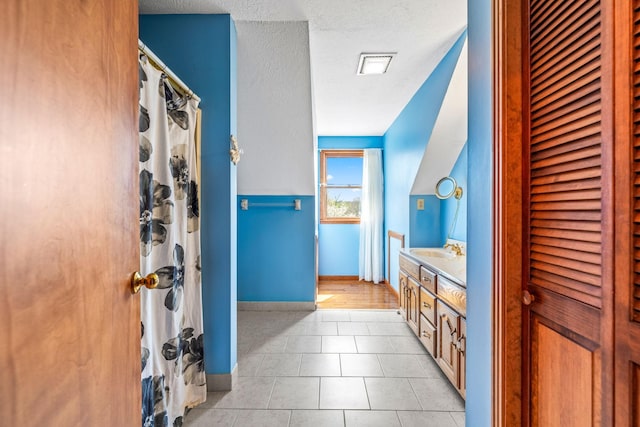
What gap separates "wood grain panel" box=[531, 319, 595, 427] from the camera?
75 cm

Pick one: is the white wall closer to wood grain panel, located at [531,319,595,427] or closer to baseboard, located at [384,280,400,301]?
baseboard, located at [384,280,400,301]

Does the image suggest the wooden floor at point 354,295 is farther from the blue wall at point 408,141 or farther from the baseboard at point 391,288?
the blue wall at point 408,141

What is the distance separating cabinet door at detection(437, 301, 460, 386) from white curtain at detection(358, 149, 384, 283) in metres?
2.59

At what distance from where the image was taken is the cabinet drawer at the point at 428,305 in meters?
2.18

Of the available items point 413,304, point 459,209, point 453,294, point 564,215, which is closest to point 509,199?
point 564,215

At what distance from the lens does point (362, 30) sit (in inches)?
81.3

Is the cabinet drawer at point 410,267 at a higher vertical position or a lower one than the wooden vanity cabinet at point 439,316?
higher

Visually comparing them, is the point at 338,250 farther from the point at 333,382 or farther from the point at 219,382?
the point at 219,382

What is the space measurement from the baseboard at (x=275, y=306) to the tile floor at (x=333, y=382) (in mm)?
490

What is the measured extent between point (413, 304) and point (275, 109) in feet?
6.88

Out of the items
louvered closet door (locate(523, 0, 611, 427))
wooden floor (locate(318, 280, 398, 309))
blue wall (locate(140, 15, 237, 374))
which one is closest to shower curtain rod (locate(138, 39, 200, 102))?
blue wall (locate(140, 15, 237, 374))

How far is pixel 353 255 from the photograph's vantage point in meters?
4.96

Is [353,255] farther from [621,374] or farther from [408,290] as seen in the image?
[621,374]

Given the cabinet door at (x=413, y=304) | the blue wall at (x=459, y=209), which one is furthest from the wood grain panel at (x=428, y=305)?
the blue wall at (x=459, y=209)
